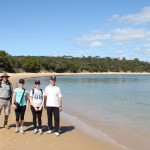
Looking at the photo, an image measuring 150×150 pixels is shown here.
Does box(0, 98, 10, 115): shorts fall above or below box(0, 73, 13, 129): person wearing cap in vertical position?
below

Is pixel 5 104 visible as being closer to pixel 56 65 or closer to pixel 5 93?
pixel 5 93

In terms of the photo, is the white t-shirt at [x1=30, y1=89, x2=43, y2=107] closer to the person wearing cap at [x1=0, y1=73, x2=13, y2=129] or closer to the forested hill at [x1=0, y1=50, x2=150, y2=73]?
the person wearing cap at [x1=0, y1=73, x2=13, y2=129]

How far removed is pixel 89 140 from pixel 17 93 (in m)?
2.64

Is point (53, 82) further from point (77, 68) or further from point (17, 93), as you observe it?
point (77, 68)

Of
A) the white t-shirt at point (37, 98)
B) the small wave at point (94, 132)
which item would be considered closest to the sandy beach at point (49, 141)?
the small wave at point (94, 132)

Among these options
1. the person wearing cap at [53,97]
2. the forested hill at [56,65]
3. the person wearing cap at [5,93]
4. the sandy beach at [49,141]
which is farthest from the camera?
the forested hill at [56,65]

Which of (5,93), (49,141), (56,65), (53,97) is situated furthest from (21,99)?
(56,65)

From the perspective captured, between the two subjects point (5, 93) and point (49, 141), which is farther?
point (5, 93)

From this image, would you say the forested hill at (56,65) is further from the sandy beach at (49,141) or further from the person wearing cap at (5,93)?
the sandy beach at (49,141)

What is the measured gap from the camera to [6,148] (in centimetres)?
740

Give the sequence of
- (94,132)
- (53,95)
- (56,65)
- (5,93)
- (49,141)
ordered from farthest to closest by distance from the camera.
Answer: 1. (56,65)
2. (94,132)
3. (5,93)
4. (53,95)
5. (49,141)

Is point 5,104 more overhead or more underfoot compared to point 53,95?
more underfoot

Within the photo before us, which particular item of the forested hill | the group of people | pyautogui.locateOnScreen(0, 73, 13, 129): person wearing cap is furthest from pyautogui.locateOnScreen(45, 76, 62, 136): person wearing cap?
the forested hill

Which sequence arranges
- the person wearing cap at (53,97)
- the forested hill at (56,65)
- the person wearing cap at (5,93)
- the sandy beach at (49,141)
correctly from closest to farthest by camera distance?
1. the sandy beach at (49,141)
2. the person wearing cap at (53,97)
3. the person wearing cap at (5,93)
4. the forested hill at (56,65)
